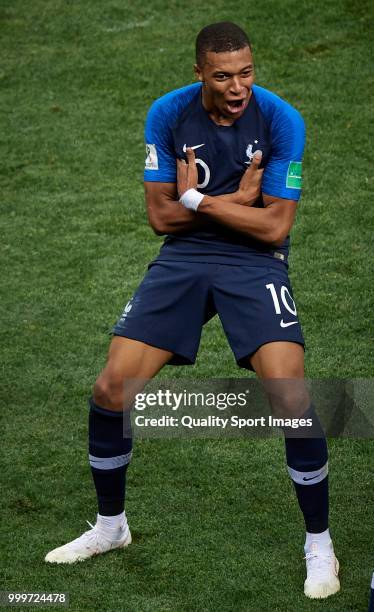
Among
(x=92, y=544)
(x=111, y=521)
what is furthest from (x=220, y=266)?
(x=92, y=544)

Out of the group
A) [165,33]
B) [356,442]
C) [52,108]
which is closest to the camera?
[356,442]

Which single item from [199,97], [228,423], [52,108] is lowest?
[228,423]

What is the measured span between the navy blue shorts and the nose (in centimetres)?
71

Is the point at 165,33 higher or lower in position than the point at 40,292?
higher

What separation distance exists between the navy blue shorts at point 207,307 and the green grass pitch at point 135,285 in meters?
0.86

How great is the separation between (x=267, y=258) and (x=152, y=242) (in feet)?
10.6

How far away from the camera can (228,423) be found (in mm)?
6340

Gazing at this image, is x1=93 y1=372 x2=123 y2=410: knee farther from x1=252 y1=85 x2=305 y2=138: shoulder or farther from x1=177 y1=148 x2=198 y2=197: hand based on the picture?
x1=252 y1=85 x2=305 y2=138: shoulder

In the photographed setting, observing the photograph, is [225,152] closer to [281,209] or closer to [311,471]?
[281,209]

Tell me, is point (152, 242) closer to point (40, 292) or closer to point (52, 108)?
point (40, 292)

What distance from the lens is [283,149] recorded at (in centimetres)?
503

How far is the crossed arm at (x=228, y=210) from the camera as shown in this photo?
4.95 meters

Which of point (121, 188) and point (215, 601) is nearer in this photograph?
point (215, 601)

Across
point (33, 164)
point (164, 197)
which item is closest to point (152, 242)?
point (33, 164)
